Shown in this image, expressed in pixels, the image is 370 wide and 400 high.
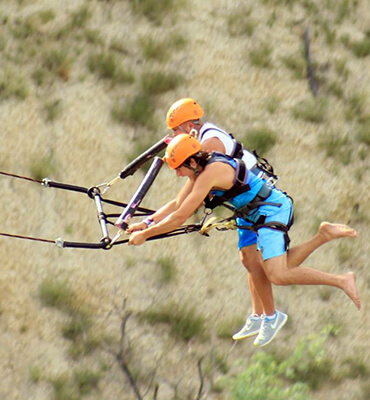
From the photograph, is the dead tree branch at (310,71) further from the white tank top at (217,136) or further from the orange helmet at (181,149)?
the orange helmet at (181,149)

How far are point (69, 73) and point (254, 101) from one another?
9.72ft

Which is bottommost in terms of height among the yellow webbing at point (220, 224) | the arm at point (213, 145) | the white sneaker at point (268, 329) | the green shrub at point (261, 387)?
the green shrub at point (261, 387)

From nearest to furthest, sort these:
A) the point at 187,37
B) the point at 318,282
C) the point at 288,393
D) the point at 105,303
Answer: the point at 318,282
the point at 288,393
the point at 105,303
the point at 187,37

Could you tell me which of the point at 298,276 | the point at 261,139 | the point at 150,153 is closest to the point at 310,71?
the point at 261,139

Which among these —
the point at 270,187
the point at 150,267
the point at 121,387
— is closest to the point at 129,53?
the point at 150,267

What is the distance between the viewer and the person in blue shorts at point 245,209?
11.4 metres

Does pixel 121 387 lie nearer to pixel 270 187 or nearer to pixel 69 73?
pixel 69 73

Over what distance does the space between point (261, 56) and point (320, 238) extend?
846 centimetres

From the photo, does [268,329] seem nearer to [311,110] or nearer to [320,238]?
[320,238]

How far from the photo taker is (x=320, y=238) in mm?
12023

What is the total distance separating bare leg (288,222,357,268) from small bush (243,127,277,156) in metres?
7.24

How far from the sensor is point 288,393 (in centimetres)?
1538

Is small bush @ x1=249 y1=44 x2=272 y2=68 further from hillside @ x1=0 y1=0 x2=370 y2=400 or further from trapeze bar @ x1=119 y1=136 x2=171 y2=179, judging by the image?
trapeze bar @ x1=119 y1=136 x2=171 y2=179

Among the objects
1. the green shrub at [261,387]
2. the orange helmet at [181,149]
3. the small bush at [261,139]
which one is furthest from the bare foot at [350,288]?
the small bush at [261,139]
